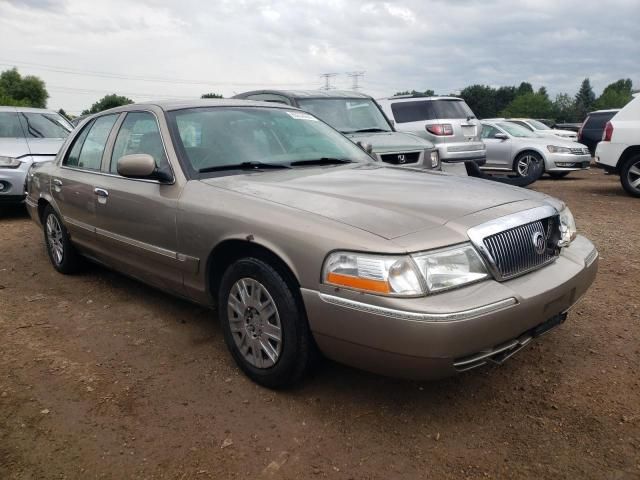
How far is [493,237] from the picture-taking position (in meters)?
2.62

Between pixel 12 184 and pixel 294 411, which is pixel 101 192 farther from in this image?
pixel 12 184

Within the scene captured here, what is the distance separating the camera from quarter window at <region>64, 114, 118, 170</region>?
176 inches

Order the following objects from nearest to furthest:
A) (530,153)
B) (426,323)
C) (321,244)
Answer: (426,323) → (321,244) → (530,153)

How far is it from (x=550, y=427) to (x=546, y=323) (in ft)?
1.63

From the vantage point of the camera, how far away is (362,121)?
8.14 m

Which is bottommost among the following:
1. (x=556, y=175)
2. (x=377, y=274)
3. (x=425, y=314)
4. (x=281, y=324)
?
(x=556, y=175)

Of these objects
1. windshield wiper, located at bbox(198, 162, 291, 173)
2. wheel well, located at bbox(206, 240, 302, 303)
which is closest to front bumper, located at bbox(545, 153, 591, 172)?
windshield wiper, located at bbox(198, 162, 291, 173)

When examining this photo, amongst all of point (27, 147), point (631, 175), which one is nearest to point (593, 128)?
point (631, 175)

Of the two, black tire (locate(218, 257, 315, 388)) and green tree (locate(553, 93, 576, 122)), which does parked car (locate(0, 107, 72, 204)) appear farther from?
green tree (locate(553, 93, 576, 122))

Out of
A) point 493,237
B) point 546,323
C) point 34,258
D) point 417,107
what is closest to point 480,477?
point 546,323

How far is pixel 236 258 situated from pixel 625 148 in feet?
26.9

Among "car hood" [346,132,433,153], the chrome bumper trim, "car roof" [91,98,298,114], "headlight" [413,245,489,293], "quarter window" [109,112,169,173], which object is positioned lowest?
the chrome bumper trim

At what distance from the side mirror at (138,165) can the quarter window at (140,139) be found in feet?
0.54

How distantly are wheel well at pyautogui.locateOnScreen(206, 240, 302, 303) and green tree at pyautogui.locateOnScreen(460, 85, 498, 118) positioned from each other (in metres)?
96.1
